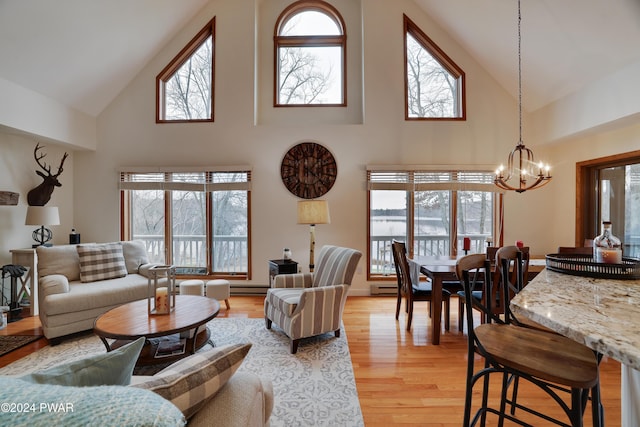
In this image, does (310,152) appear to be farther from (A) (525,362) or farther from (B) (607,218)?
(B) (607,218)

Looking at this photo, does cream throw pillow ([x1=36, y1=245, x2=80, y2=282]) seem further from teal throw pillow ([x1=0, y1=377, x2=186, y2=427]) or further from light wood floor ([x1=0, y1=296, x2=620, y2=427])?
teal throw pillow ([x1=0, y1=377, x2=186, y2=427])

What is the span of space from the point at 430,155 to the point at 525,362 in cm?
385

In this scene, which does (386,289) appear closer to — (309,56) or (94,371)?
(309,56)

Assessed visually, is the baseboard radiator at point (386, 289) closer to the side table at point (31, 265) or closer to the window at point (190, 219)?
the window at point (190, 219)

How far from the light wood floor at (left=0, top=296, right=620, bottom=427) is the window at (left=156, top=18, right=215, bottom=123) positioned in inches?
129

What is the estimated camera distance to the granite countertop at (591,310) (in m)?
0.74

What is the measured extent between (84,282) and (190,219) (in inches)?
66.1

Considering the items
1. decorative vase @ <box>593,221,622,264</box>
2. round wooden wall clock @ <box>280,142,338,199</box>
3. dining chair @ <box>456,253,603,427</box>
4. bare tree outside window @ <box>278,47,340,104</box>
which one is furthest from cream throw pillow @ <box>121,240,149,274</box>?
decorative vase @ <box>593,221,622,264</box>

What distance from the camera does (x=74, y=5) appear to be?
3344 millimetres

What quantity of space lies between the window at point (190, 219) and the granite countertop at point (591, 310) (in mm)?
4017

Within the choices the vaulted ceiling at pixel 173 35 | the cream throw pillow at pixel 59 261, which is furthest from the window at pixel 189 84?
the cream throw pillow at pixel 59 261

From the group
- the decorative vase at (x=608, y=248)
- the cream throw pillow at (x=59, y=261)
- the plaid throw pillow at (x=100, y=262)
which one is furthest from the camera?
the plaid throw pillow at (x=100, y=262)

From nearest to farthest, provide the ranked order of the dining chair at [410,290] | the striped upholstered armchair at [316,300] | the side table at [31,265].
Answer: the striped upholstered armchair at [316,300], the dining chair at [410,290], the side table at [31,265]

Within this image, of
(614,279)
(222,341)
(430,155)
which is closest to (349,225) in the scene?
(430,155)
